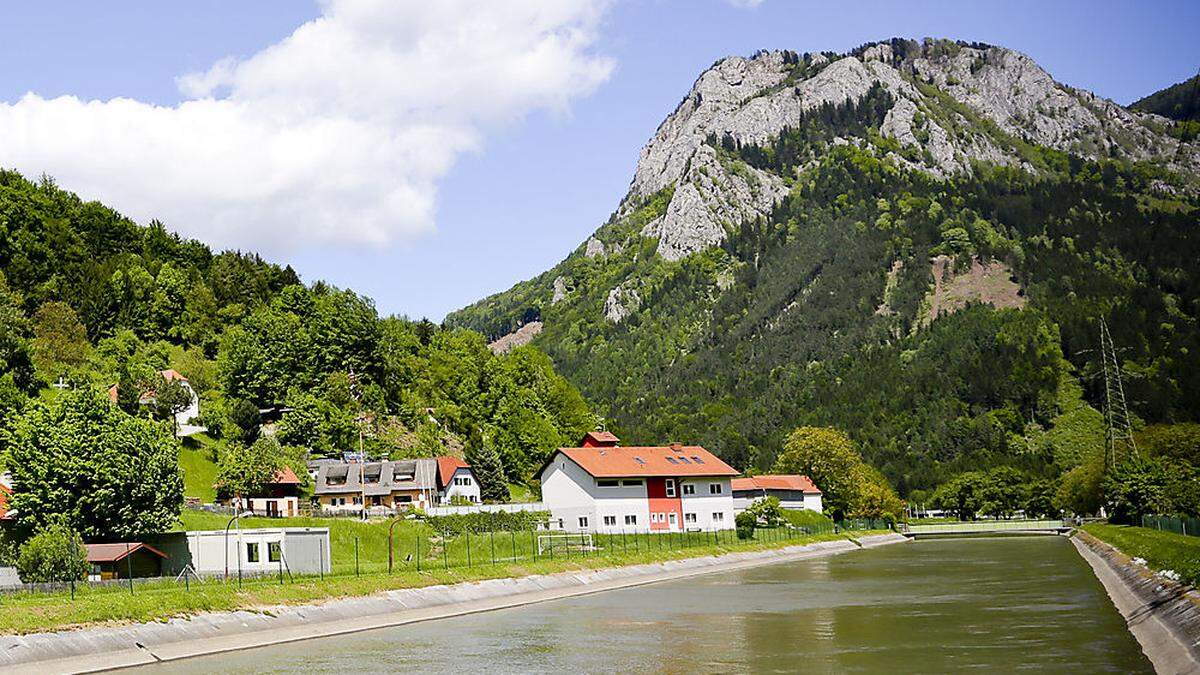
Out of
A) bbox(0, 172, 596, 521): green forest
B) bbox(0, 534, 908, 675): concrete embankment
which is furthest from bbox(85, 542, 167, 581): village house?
bbox(0, 172, 596, 521): green forest

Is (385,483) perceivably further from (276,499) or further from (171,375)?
(171,375)

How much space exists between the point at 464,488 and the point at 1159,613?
80606mm

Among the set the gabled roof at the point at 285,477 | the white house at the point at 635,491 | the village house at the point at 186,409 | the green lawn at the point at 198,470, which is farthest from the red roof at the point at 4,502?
the white house at the point at 635,491

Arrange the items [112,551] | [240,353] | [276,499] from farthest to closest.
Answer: [240,353], [276,499], [112,551]

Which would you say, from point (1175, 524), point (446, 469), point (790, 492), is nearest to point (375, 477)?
point (446, 469)

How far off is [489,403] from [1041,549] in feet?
218

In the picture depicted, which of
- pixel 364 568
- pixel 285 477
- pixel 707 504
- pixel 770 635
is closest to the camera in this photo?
pixel 770 635

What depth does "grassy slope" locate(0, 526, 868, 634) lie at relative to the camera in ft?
117

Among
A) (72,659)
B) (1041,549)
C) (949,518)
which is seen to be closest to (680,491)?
(1041,549)

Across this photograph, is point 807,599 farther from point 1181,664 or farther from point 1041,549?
point 1041,549

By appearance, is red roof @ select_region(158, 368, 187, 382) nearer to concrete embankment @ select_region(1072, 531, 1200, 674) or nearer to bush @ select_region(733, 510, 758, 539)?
bush @ select_region(733, 510, 758, 539)

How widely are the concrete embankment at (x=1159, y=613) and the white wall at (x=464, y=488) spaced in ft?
210

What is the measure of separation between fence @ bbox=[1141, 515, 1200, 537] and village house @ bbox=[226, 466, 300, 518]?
6395cm

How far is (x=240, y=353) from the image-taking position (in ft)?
394
